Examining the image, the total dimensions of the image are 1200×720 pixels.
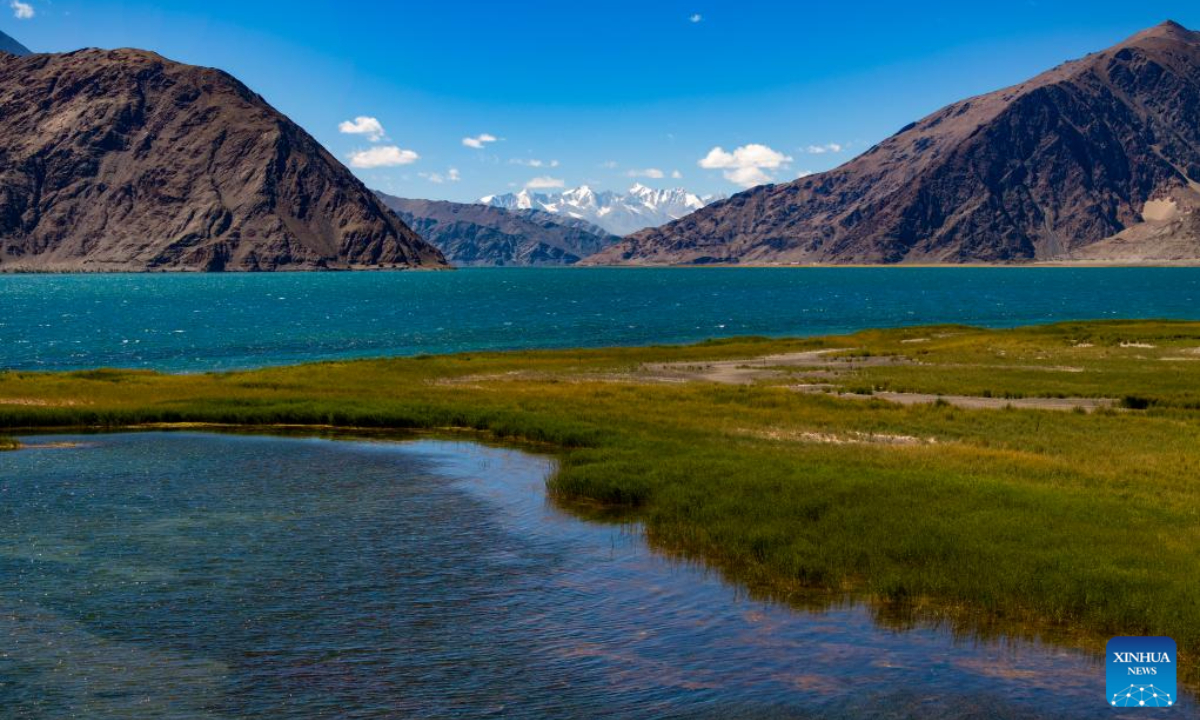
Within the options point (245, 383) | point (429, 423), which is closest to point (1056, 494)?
point (429, 423)

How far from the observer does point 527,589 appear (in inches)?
1011

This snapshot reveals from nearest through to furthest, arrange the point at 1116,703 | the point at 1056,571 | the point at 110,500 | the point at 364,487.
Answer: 1. the point at 1116,703
2. the point at 1056,571
3. the point at 110,500
4. the point at 364,487

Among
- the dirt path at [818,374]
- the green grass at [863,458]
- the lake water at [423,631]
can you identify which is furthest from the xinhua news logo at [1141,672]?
the dirt path at [818,374]

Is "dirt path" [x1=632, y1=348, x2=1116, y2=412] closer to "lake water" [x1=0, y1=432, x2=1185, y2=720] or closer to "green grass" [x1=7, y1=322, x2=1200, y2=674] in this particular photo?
"green grass" [x1=7, y1=322, x2=1200, y2=674]

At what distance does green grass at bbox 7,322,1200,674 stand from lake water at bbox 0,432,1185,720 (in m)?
1.98

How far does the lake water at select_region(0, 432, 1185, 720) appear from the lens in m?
18.7

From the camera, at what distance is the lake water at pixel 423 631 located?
1872cm

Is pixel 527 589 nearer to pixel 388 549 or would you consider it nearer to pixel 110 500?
pixel 388 549

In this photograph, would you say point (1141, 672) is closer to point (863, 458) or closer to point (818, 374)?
point (863, 458)

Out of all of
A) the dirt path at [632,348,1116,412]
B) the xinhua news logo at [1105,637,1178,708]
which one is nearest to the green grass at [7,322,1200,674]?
the xinhua news logo at [1105,637,1178,708]

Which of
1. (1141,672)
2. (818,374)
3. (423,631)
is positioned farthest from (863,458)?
(818,374)

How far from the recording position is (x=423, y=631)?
73.6 ft

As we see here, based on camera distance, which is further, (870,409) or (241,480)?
(870,409)

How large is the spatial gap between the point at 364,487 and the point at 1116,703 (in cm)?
2745
